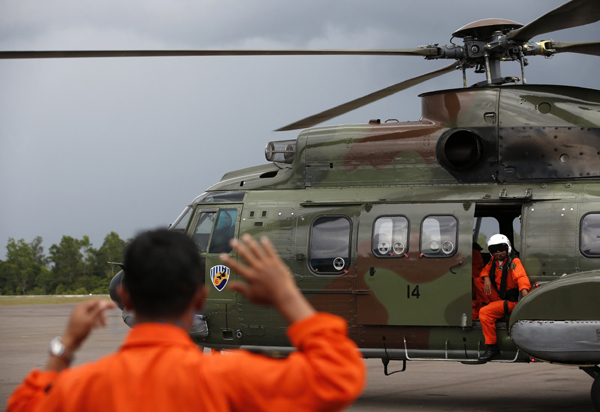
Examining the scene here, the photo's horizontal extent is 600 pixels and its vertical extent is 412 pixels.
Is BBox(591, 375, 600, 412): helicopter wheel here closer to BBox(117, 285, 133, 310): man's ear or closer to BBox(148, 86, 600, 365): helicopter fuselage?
BBox(148, 86, 600, 365): helicopter fuselage

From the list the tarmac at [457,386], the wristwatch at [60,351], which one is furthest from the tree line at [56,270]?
the wristwatch at [60,351]

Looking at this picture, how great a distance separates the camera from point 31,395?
79.1 inches

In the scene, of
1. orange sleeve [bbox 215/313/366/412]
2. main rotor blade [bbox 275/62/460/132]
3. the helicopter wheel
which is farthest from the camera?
main rotor blade [bbox 275/62/460/132]

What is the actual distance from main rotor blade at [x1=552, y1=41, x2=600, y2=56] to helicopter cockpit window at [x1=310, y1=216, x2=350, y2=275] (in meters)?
3.35

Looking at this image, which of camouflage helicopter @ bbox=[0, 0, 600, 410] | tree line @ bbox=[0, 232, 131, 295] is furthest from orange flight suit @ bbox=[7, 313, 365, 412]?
tree line @ bbox=[0, 232, 131, 295]

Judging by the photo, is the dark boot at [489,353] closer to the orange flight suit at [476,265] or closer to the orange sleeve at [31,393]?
the orange flight suit at [476,265]

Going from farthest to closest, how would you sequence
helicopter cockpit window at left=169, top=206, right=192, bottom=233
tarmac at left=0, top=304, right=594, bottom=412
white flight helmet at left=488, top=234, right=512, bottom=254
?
1. helicopter cockpit window at left=169, top=206, right=192, bottom=233
2. tarmac at left=0, top=304, right=594, bottom=412
3. white flight helmet at left=488, top=234, right=512, bottom=254

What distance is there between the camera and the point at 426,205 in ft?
28.9

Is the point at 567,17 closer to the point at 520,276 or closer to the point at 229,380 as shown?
the point at 520,276

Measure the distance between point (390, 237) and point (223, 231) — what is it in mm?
2232

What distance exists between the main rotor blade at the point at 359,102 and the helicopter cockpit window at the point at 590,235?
105 inches

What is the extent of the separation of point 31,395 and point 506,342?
23.1ft

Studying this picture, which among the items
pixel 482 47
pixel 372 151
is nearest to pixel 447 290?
pixel 372 151

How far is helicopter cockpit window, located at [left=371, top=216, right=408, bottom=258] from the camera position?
8.68 m
